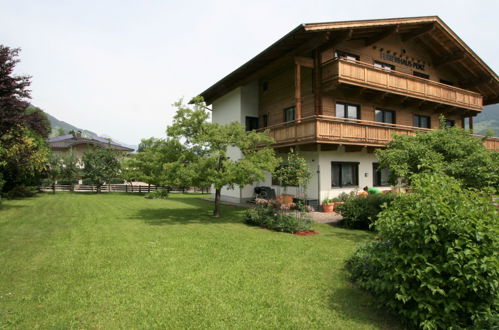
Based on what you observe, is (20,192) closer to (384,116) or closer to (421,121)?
(384,116)

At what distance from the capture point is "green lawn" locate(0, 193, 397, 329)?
13.6 feet

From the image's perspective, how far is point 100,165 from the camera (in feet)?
96.8

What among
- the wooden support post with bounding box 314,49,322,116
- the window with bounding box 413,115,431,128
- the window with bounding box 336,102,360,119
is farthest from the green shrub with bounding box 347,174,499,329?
the window with bounding box 413,115,431,128

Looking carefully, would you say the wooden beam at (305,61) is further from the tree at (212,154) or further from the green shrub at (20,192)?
the green shrub at (20,192)

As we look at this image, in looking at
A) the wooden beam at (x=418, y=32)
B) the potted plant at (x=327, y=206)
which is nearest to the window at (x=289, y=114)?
the potted plant at (x=327, y=206)

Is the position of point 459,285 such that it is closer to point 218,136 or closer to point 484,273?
point 484,273

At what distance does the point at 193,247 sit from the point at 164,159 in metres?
5.96

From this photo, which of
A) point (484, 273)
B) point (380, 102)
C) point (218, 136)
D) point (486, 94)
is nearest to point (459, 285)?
point (484, 273)

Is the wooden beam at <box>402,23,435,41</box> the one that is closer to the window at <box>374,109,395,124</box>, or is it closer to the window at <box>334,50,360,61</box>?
the window at <box>334,50,360,61</box>

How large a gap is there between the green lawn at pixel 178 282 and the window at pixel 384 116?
11841 mm

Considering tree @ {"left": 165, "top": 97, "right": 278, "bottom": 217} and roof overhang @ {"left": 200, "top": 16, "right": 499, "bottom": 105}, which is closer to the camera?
tree @ {"left": 165, "top": 97, "right": 278, "bottom": 217}

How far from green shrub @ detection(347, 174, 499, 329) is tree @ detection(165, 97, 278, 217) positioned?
314 inches

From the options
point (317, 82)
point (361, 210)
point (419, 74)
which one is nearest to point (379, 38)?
point (317, 82)

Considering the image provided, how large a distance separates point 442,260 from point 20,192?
28000mm
